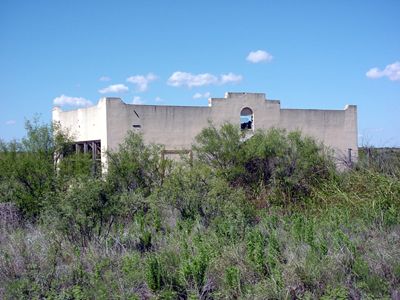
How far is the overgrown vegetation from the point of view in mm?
8742

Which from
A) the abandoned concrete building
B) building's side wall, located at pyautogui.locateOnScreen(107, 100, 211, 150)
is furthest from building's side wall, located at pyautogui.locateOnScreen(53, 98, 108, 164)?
Answer: building's side wall, located at pyautogui.locateOnScreen(107, 100, 211, 150)

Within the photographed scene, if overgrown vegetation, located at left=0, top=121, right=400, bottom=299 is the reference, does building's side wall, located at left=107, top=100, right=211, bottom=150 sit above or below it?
above

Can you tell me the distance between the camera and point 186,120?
30.8m

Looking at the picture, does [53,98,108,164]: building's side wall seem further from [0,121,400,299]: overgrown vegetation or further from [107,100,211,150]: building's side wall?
[0,121,400,299]: overgrown vegetation

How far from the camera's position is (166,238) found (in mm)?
11180

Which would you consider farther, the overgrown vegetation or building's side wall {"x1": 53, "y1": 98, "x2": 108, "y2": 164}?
building's side wall {"x1": 53, "y1": 98, "x2": 108, "y2": 164}

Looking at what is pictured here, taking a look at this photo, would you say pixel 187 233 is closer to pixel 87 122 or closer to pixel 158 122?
pixel 158 122

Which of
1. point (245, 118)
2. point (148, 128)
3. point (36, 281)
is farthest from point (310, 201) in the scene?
point (245, 118)

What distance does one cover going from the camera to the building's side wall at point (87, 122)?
94.7 ft

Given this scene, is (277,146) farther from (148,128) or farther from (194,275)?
(194,275)

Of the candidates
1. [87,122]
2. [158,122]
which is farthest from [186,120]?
[87,122]

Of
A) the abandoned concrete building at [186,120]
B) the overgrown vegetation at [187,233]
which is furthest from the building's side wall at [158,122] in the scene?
the overgrown vegetation at [187,233]

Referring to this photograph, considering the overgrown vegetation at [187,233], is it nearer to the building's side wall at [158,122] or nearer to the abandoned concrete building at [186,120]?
the abandoned concrete building at [186,120]

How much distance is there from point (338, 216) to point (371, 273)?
3.68 meters
